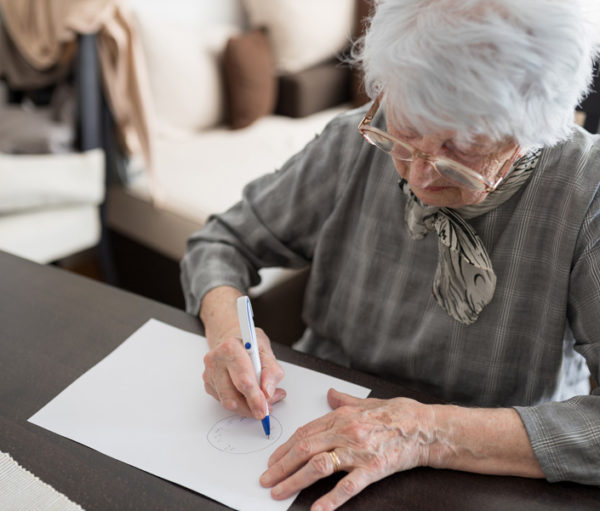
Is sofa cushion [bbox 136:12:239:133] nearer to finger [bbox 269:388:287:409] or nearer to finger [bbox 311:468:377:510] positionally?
finger [bbox 269:388:287:409]

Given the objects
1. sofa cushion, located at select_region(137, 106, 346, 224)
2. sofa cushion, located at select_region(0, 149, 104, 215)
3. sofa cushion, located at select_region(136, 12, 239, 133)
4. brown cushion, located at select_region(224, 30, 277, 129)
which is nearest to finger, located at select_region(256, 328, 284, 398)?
sofa cushion, located at select_region(137, 106, 346, 224)

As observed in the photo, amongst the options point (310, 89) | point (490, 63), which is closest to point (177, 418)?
point (490, 63)

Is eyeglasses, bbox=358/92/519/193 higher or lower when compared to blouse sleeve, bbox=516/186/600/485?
higher

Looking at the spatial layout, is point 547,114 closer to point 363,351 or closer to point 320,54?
point 363,351

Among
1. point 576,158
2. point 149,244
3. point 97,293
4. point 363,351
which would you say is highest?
point 576,158

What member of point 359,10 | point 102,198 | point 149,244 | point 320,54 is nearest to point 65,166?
point 102,198

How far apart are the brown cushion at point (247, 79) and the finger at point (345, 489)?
205cm

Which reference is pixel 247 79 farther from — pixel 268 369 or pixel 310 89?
pixel 268 369

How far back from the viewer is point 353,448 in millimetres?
694

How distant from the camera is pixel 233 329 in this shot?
0.89 m

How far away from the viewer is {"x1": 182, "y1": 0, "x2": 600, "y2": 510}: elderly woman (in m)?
0.66

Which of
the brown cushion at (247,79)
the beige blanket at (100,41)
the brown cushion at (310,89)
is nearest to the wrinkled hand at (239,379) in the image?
the beige blanket at (100,41)

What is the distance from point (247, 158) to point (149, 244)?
50 cm

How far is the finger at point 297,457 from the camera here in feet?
2.22
